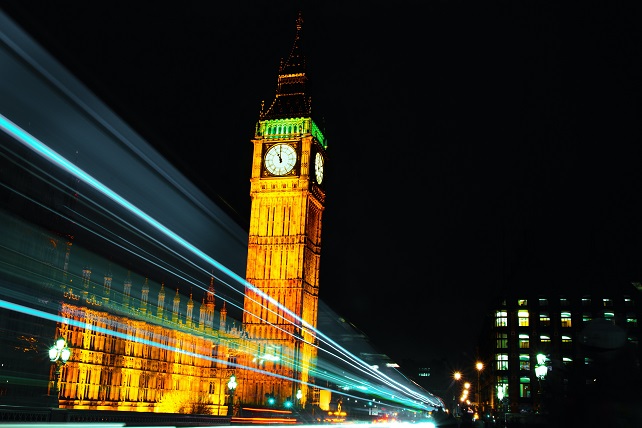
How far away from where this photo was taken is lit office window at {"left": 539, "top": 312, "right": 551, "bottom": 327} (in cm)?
9962

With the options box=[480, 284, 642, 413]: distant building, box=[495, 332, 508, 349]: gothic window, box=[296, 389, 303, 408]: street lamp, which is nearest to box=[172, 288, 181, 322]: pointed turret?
box=[296, 389, 303, 408]: street lamp

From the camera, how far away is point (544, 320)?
100 metres

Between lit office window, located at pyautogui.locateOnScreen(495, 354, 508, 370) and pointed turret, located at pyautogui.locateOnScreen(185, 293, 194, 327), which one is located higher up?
pointed turret, located at pyautogui.locateOnScreen(185, 293, 194, 327)

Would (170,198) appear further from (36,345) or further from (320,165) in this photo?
(320,165)

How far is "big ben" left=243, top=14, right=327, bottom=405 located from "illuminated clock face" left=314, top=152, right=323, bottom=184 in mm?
270

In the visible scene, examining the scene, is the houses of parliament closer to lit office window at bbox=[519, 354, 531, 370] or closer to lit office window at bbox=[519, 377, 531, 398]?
→ lit office window at bbox=[519, 377, 531, 398]

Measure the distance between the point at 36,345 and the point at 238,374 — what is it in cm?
3281

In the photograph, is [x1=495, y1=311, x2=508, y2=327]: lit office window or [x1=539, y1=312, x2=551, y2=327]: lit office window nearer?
[x1=539, y1=312, x2=551, y2=327]: lit office window

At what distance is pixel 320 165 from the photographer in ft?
295

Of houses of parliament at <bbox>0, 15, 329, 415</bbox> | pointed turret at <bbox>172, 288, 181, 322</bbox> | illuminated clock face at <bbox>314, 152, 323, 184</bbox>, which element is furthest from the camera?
illuminated clock face at <bbox>314, 152, 323, 184</bbox>

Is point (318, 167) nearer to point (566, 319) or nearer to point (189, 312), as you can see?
point (189, 312)

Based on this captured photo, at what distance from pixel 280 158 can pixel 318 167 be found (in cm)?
623

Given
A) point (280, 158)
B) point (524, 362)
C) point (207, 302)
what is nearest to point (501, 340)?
point (524, 362)

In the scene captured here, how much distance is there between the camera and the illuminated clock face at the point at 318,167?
286ft
